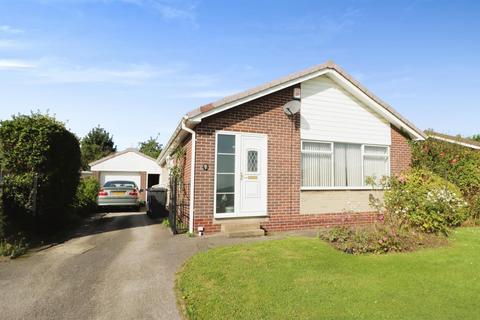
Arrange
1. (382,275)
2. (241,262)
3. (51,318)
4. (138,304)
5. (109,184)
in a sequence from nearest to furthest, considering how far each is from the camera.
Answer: (51,318)
(138,304)
(382,275)
(241,262)
(109,184)

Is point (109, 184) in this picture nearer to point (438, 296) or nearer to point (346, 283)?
point (346, 283)

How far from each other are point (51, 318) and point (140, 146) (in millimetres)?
56715

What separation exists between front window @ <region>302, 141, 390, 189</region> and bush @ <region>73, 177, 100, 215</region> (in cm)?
960

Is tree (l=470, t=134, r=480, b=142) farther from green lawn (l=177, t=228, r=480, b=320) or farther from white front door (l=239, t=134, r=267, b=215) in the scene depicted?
white front door (l=239, t=134, r=267, b=215)

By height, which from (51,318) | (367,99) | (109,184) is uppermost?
(367,99)

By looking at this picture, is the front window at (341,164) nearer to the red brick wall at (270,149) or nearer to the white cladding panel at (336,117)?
the white cladding panel at (336,117)

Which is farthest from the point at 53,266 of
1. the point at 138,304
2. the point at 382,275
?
the point at 382,275

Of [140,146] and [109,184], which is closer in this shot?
[109,184]

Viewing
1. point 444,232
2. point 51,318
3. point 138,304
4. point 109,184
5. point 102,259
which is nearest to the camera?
point 51,318

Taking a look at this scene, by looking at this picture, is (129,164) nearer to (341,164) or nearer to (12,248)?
(12,248)

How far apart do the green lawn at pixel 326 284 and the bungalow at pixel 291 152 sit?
2.29 meters

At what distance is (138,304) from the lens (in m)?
4.00

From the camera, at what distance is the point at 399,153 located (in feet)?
36.8

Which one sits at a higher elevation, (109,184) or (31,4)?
(31,4)
